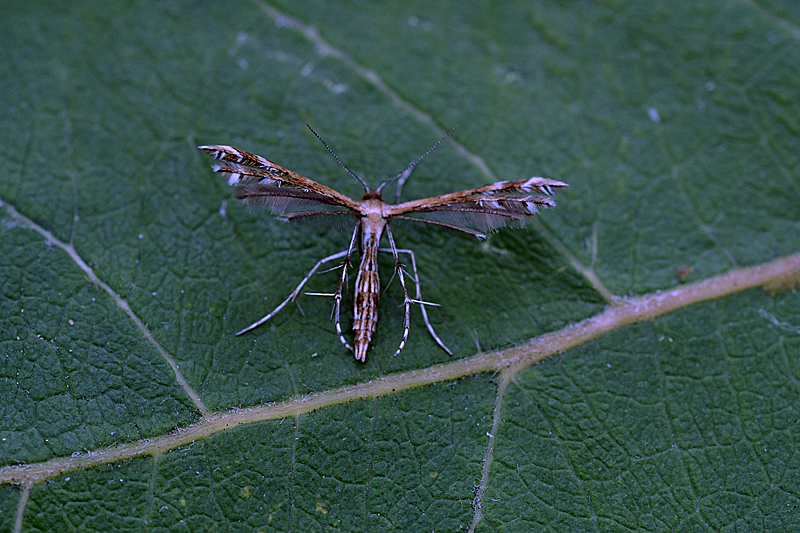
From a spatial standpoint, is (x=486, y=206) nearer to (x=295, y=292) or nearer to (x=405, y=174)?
(x=405, y=174)

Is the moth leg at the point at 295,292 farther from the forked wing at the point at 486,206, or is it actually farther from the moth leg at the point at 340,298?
the forked wing at the point at 486,206

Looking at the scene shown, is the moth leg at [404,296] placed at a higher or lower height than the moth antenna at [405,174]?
lower

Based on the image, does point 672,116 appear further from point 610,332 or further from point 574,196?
point 610,332

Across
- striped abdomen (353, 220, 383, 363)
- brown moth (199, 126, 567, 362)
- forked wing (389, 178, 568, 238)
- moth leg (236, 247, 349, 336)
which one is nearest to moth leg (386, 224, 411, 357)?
brown moth (199, 126, 567, 362)

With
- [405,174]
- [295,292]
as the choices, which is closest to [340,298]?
[295,292]

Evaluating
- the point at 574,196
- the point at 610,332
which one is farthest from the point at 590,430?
the point at 574,196

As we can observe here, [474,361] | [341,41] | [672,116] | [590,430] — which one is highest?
[341,41]

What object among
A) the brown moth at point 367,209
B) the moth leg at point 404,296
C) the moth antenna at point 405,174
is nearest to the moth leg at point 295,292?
the brown moth at point 367,209
